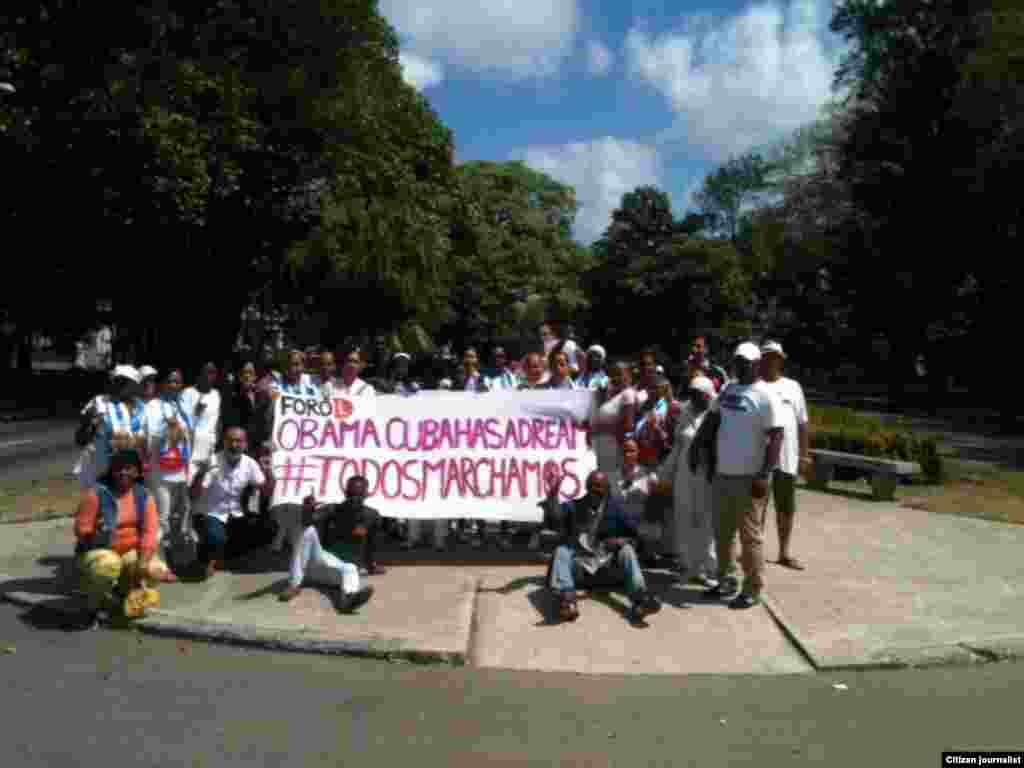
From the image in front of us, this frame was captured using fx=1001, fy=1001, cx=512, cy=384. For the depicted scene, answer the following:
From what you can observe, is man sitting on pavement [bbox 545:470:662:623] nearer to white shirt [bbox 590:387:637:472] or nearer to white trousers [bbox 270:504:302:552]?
white shirt [bbox 590:387:637:472]

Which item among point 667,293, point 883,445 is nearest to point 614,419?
point 883,445

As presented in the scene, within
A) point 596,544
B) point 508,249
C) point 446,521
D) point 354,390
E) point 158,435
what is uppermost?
point 508,249

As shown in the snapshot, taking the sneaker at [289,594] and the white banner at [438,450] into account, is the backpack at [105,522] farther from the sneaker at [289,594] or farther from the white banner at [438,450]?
the white banner at [438,450]

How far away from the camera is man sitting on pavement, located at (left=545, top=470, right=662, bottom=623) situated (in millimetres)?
7457

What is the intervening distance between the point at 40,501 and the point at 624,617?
8566 millimetres

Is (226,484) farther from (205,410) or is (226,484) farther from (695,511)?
(695,511)

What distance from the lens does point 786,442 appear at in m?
8.45

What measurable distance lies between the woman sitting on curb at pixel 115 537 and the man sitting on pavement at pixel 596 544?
10.0ft

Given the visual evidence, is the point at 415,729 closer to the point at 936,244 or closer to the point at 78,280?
the point at 78,280

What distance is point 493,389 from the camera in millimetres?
9688

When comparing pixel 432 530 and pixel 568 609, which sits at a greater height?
pixel 432 530

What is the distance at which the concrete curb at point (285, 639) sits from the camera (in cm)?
659

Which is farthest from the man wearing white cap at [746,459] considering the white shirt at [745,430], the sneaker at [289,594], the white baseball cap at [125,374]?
the white baseball cap at [125,374]

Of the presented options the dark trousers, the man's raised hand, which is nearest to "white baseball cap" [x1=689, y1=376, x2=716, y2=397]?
the man's raised hand
